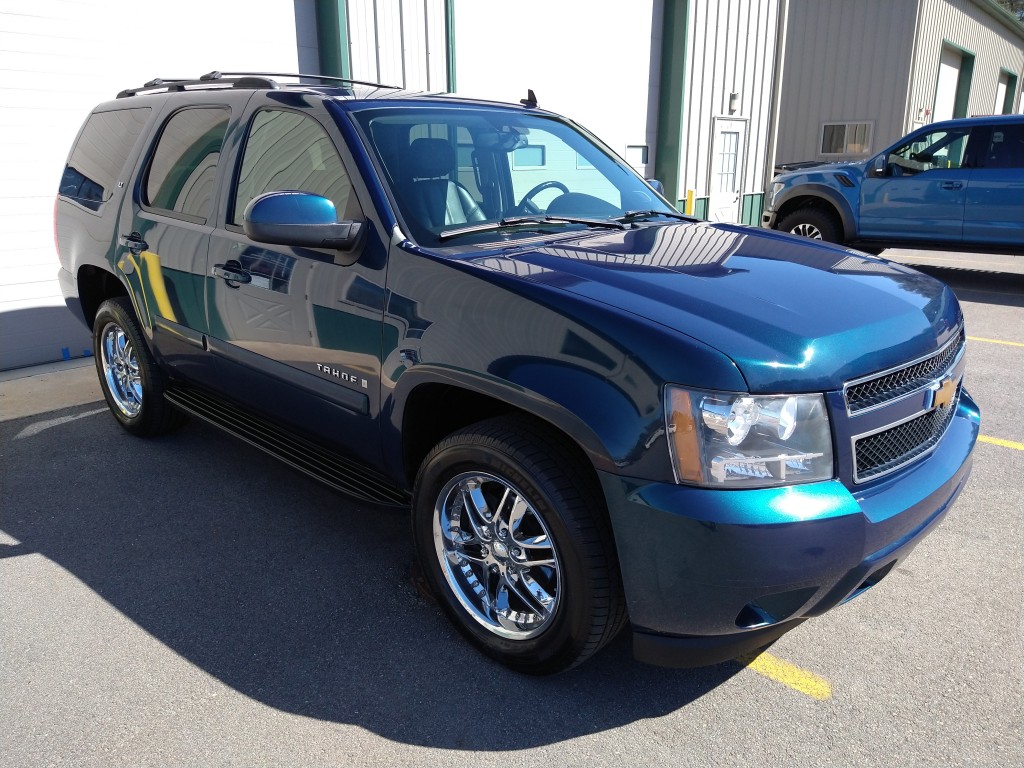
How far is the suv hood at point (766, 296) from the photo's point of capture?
7.47 ft

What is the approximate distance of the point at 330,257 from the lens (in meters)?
3.15

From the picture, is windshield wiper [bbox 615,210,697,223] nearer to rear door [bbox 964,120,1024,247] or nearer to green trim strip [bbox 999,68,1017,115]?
rear door [bbox 964,120,1024,247]

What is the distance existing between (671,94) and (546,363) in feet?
33.9

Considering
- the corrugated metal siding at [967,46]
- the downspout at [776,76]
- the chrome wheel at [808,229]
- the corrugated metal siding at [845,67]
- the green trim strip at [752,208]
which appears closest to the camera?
the chrome wheel at [808,229]

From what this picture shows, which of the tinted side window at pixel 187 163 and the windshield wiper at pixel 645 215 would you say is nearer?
the windshield wiper at pixel 645 215

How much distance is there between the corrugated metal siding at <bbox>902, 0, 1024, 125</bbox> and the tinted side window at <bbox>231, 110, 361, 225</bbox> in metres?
20.7

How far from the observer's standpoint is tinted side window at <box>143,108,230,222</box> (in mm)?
3918

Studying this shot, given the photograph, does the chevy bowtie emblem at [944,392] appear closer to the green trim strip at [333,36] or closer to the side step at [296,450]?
the side step at [296,450]

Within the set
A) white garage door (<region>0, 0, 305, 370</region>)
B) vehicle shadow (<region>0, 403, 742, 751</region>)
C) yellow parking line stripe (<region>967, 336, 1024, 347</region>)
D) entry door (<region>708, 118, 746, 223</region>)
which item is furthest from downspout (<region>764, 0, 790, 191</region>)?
vehicle shadow (<region>0, 403, 742, 751</region>)

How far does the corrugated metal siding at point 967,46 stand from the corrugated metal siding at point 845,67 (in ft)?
1.73

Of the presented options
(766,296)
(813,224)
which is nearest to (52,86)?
(766,296)

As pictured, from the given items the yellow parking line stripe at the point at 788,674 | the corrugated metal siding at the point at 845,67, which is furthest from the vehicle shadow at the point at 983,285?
the corrugated metal siding at the point at 845,67

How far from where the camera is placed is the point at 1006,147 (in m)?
9.57

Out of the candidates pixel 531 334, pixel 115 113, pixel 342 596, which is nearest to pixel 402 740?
pixel 342 596
